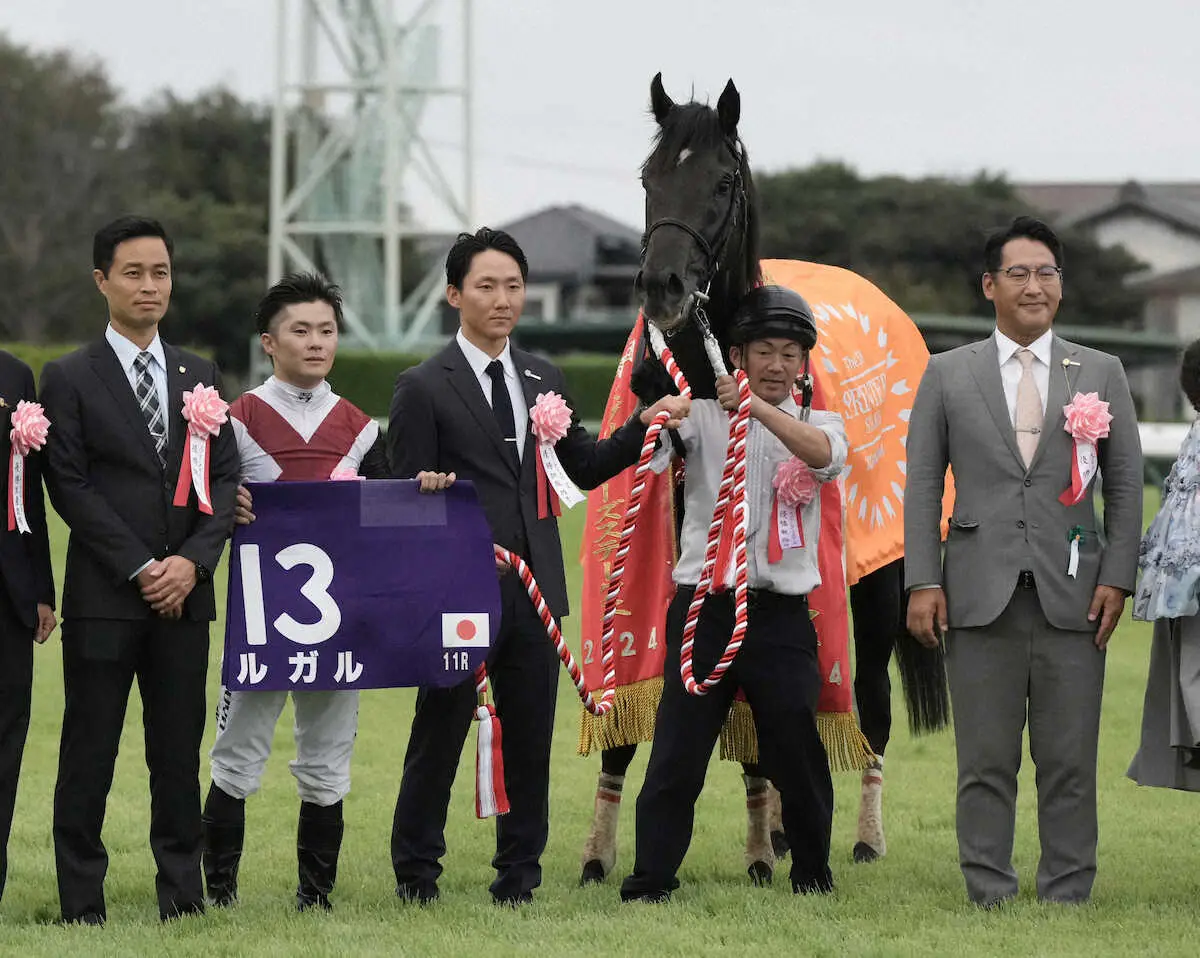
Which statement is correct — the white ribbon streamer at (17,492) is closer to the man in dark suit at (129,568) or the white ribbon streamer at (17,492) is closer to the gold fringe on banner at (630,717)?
the man in dark suit at (129,568)

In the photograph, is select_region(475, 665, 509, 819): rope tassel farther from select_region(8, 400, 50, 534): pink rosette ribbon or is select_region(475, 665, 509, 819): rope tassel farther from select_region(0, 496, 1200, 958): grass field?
select_region(8, 400, 50, 534): pink rosette ribbon

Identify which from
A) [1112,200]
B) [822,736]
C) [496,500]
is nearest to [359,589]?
[496,500]

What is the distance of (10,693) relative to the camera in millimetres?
4871

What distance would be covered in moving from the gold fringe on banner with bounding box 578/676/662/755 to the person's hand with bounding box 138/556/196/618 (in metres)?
1.46

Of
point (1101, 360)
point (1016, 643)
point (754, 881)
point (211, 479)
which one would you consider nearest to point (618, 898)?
point (754, 881)

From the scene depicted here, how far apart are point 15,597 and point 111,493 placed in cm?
38

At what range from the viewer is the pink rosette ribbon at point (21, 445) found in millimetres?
4727

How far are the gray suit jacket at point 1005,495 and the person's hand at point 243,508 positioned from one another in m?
1.87

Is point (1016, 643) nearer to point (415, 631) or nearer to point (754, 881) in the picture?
point (754, 881)

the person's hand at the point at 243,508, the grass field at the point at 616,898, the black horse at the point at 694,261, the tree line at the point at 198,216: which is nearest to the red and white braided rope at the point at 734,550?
the black horse at the point at 694,261

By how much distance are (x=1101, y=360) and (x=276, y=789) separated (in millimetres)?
3878

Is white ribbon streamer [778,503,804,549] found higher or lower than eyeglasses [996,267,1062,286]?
lower

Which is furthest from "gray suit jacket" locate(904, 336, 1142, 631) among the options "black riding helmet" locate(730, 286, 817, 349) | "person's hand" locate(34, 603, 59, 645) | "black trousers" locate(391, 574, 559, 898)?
"person's hand" locate(34, 603, 59, 645)

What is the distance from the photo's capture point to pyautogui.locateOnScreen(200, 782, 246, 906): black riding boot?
→ 5137mm
